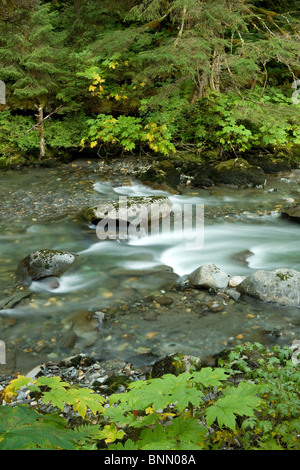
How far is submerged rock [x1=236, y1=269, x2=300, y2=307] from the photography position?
454 centimetres

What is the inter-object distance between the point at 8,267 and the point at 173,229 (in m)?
3.10

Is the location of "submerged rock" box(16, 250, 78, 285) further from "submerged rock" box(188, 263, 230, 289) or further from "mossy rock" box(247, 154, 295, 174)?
"mossy rock" box(247, 154, 295, 174)

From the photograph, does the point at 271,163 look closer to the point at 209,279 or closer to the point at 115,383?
the point at 209,279

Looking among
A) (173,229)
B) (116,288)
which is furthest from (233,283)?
(173,229)

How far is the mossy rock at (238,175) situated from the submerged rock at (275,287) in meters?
5.08

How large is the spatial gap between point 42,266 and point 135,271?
1351 millimetres

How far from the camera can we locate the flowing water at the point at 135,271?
13.2ft

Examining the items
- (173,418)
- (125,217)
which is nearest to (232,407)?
(173,418)

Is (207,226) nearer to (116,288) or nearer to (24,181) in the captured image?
(116,288)

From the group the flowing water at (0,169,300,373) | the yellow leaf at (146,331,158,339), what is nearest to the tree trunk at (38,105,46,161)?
the flowing water at (0,169,300,373)

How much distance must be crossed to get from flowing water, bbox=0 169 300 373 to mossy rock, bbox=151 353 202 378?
0.32 meters

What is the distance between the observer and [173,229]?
24.1 feet

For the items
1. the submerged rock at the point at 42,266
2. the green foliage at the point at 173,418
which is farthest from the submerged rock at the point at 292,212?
the green foliage at the point at 173,418

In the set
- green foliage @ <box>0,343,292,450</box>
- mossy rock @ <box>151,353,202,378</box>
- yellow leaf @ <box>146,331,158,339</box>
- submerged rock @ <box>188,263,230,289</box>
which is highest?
green foliage @ <box>0,343,292,450</box>
